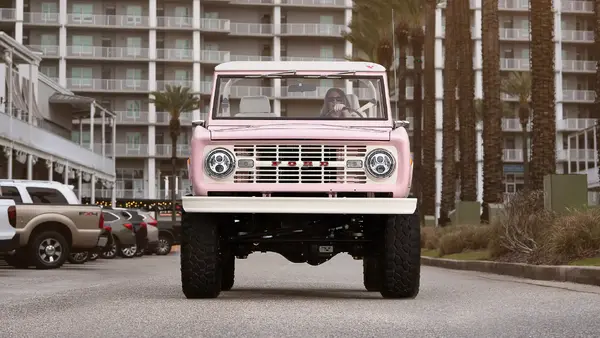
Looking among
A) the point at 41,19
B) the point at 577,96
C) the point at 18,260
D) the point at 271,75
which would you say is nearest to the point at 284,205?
the point at 271,75

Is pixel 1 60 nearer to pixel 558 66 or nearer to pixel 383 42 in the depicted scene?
pixel 383 42

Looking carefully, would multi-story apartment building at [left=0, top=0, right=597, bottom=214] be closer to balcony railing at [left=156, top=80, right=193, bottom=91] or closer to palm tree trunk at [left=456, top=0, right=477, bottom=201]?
balcony railing at [left=156, top=80, right=193, bottom=91]

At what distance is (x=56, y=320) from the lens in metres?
9.98

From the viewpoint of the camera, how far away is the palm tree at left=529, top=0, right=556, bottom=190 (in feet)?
79.6

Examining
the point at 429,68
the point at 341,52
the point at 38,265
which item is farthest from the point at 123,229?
the point at 341,52

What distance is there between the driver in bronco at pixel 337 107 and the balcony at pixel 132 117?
3271 inches

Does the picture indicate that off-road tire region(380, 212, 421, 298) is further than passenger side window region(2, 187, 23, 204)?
No

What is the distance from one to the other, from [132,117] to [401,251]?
85392mm

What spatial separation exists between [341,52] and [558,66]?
64.3ft

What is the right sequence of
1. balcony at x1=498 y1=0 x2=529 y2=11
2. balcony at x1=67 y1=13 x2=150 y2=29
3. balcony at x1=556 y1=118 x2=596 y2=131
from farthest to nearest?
balcony at x1=498 y1=0 x2=529 y2=11, balcony at x1=556 y1=118 x2=596 y2=131, balcony at x1=67 y1=13 x2=150 y2=29

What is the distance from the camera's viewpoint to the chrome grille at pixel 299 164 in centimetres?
1200

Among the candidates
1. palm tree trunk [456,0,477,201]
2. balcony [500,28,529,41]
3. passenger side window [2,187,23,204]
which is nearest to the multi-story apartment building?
balcony [500,28,529,41]

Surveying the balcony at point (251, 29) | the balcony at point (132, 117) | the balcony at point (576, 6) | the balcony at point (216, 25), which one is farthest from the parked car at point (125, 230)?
the balcony at point (576, 6)

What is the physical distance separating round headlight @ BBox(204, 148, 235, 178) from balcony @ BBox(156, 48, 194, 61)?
8545 centimetres
